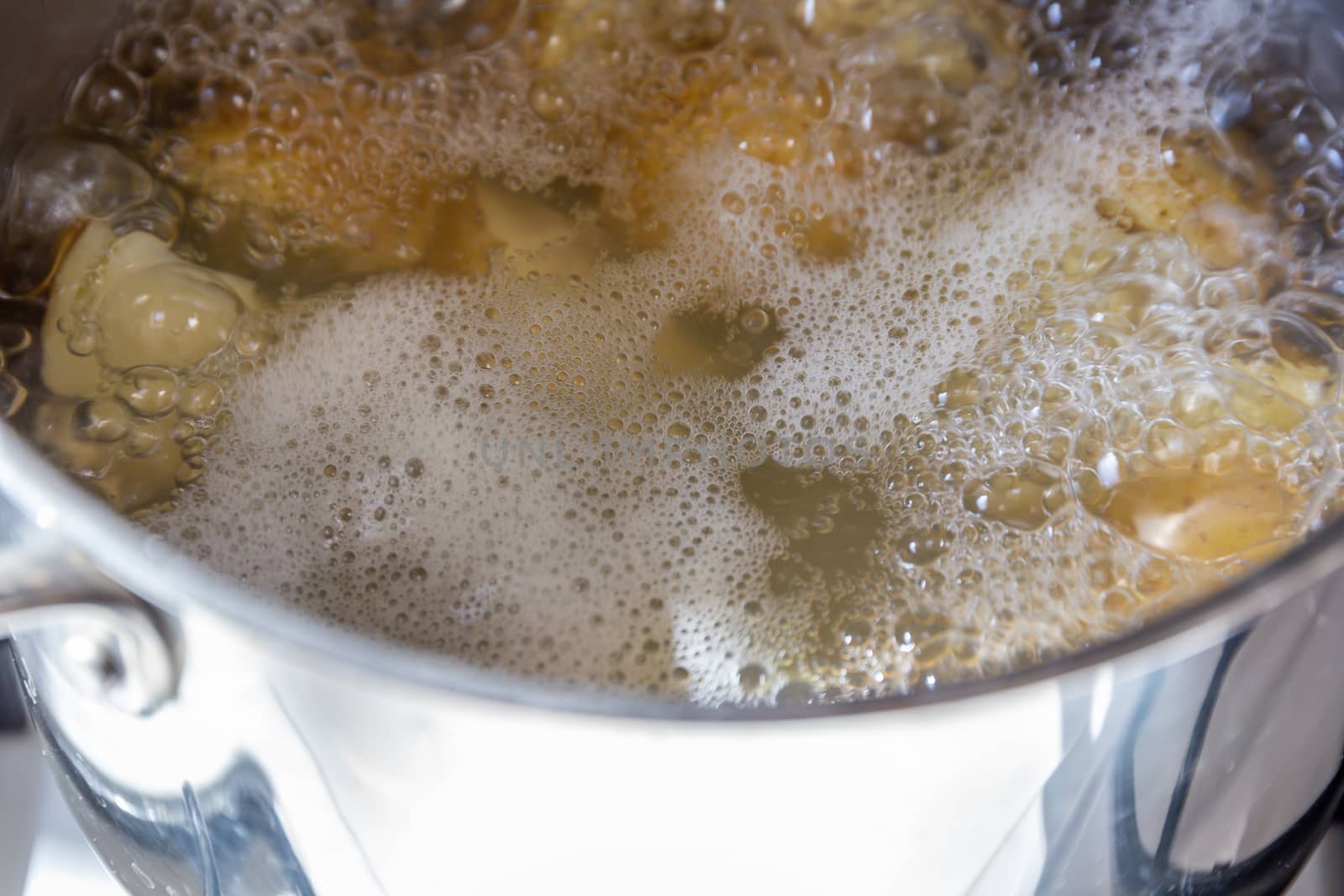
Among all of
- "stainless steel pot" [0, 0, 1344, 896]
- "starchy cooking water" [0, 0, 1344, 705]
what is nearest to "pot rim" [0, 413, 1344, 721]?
"stainless steel pot" [0, 0, 1344, 896]

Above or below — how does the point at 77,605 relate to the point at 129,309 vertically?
above

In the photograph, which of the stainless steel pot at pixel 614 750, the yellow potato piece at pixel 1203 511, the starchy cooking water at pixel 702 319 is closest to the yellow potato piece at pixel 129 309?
the starchy cooking water at pixel 702 319

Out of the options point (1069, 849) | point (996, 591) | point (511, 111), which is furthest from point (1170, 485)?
point (511, 111)

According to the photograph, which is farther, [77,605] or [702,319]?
[702,319]

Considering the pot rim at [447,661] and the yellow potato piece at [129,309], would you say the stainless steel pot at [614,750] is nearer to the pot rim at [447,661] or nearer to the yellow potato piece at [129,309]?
the pot rim at [447,661]

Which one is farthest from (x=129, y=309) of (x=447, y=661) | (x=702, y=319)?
(x=447, y=661)

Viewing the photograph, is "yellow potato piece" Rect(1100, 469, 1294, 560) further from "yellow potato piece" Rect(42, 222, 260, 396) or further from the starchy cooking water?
"yellow potato piece" Rect(42, 222, 260, 396)

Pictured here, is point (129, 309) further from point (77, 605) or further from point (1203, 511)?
point (1203, 511)
